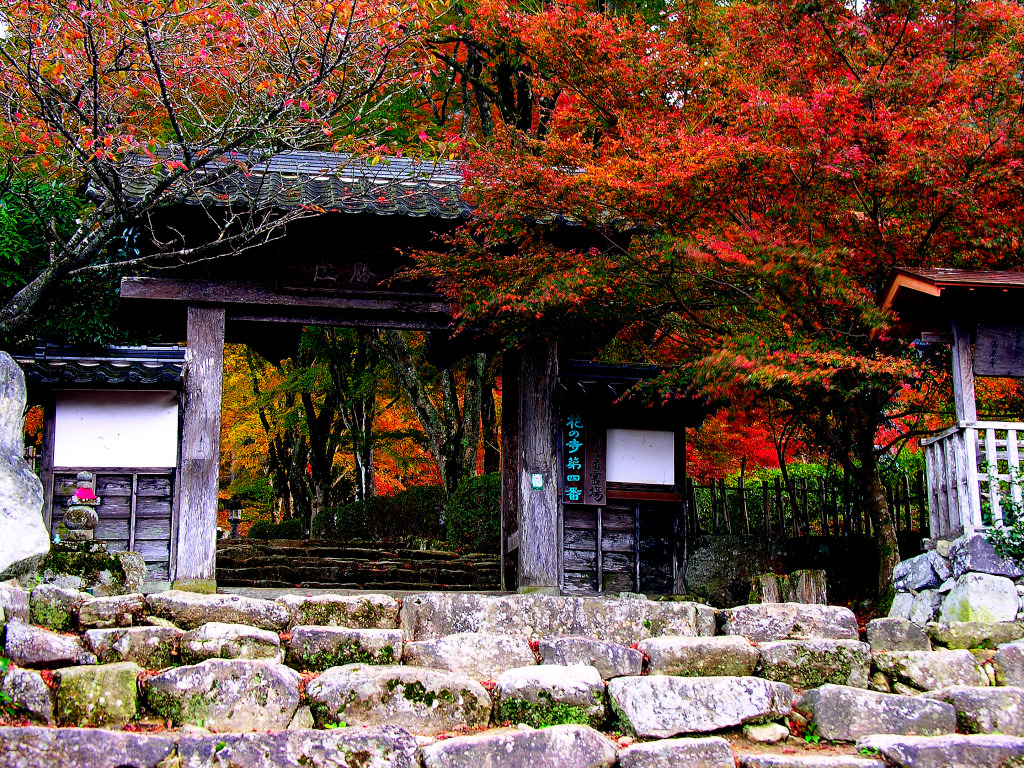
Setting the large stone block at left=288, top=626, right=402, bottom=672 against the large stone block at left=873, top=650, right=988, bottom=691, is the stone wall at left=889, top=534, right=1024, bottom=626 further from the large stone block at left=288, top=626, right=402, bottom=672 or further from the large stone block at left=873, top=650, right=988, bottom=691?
the large stone block at left=288, top=626, right=402, bottom=672

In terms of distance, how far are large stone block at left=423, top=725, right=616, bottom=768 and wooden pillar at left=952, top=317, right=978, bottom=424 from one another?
15.9 feet

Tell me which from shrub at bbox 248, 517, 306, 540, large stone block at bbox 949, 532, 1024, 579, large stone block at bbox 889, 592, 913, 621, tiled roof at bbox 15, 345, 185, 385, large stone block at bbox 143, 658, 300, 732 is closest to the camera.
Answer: large stone block at bbox 143, 658, 300, 732

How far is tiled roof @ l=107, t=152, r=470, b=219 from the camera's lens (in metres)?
10.0

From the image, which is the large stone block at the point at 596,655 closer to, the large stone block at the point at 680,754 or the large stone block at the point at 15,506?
the large stone block at the point at 680,754

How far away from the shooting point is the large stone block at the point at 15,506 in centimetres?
683

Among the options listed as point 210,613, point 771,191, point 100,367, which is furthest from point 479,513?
point 210,613

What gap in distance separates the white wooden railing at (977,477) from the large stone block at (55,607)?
743cm

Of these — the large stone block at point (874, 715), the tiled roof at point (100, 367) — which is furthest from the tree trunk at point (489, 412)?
the large stone block at point (874, 715)

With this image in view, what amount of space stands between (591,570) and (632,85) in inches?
223

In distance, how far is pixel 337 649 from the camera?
6.90 metres

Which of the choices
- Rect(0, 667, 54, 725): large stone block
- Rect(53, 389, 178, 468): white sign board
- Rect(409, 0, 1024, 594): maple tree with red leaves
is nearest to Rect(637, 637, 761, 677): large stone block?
Rect(409, 0, 1024, 594): maple tree with red leaves

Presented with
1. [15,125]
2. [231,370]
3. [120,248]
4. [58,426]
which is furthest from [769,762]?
[231,370]

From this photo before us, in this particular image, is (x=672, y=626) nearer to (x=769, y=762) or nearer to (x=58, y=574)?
(x=769, y=762)

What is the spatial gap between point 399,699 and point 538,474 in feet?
16.3
